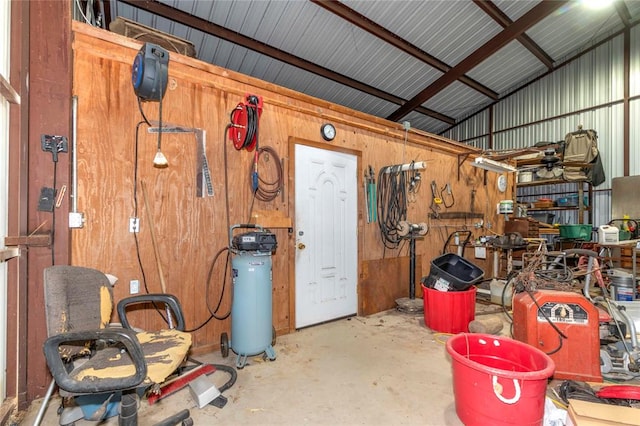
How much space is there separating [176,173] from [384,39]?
433 cm

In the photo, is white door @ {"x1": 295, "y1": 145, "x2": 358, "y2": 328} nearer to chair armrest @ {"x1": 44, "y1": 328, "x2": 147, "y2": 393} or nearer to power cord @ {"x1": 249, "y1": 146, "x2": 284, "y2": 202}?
power cord @ {"x1": 249, "y1": 146, "x2": 284, "y2": 202}

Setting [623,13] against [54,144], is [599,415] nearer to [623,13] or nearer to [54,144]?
[54,144]

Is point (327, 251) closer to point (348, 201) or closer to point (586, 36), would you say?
point (348, 201)

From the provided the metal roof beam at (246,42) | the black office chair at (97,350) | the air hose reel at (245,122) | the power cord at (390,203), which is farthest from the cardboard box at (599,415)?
the metal roof beam at (246,42)

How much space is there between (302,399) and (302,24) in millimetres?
4887

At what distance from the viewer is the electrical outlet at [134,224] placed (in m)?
2.41

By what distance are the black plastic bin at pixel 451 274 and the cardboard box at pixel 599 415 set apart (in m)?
1.62

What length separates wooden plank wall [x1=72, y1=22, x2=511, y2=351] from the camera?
7.47 feet

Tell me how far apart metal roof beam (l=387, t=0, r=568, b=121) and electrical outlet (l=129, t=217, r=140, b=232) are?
6612 mm

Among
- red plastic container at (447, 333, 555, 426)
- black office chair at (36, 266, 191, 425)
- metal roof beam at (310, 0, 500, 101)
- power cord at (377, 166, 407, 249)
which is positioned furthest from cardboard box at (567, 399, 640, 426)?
metal roof beam at (310, 0, 500, 101)

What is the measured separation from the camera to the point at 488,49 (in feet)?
18.9

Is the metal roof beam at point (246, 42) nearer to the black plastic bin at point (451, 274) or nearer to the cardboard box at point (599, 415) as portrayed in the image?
the black plastic bin at point (451, 274)

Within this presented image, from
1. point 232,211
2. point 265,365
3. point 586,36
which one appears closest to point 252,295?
point 265,365

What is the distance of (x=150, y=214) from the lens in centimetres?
247
